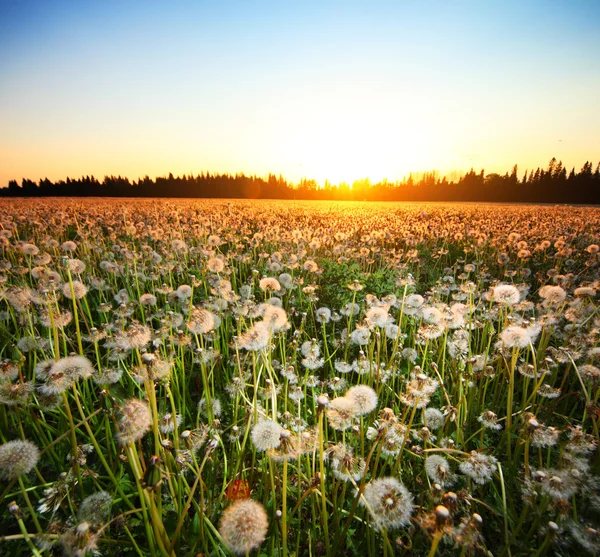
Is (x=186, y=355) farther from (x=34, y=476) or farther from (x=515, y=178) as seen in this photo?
(x=515, y=178)

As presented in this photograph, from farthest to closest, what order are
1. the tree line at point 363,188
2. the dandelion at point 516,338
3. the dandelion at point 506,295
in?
the tree line at point 363,188, the dandelion at point 506,295, the dandelion at point 516,338

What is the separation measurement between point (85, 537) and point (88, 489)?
123cm

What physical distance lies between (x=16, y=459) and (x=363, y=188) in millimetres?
123032

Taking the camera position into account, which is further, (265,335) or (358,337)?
(358,337)

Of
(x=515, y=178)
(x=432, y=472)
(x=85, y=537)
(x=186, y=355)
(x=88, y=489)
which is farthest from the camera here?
(x=515, y=178)

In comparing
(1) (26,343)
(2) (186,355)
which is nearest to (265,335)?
(2) (186,355)

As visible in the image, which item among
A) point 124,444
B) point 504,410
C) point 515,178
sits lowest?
point 504,410

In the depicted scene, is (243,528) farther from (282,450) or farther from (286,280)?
(286,280)

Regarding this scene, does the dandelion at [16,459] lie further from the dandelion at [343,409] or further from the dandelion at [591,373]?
the dandelion at [591,373]

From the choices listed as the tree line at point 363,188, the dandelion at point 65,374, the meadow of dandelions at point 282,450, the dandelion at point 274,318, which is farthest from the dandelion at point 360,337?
the tree line at point 363,188

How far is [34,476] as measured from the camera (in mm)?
2238

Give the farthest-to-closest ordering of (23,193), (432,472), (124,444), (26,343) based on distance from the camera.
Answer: (23,193)
(26,343)
(432,472)
(124,444)

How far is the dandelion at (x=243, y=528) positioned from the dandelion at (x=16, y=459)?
3.12ft

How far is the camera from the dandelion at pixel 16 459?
4.68ft
